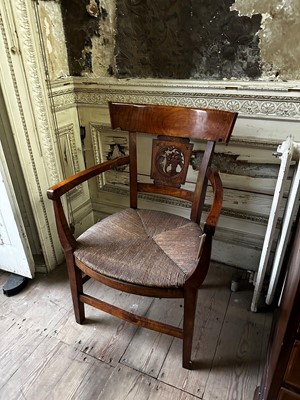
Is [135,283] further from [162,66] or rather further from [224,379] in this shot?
[162,66]

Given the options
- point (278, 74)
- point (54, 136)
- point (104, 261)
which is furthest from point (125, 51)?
point (104, 261)

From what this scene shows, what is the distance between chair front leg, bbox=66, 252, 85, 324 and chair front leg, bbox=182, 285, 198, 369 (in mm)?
461

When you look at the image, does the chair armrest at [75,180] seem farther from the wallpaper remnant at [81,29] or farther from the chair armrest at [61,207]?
the wallpaper remnant at [81,29]

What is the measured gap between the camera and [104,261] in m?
1.01

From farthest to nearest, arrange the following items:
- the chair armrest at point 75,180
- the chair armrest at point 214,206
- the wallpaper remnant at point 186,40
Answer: the wallpaper remnant at point 186,40 → the chair armrest at point 75,180 → the chair armrest at point 214,206

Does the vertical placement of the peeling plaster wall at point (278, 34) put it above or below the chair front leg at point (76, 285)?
above

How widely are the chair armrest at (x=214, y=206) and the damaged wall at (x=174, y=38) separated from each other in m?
0.45

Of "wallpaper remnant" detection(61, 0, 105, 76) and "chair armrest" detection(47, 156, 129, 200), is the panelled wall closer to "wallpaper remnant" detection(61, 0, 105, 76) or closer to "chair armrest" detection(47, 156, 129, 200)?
"wallpaper remnant" detection(61, 0, 105, 76)

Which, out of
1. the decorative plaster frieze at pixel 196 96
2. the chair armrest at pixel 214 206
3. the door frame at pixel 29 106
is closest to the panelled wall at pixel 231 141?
the decorative plaster frieze at pixel 196 96

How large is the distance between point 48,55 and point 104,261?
3.34 feet

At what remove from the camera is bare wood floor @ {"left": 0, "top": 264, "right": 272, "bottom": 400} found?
1.04m

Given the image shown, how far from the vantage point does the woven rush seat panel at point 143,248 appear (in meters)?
0.96

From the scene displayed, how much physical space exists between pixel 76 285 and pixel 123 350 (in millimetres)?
339

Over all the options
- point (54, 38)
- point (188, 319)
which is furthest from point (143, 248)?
point (54, 38)
